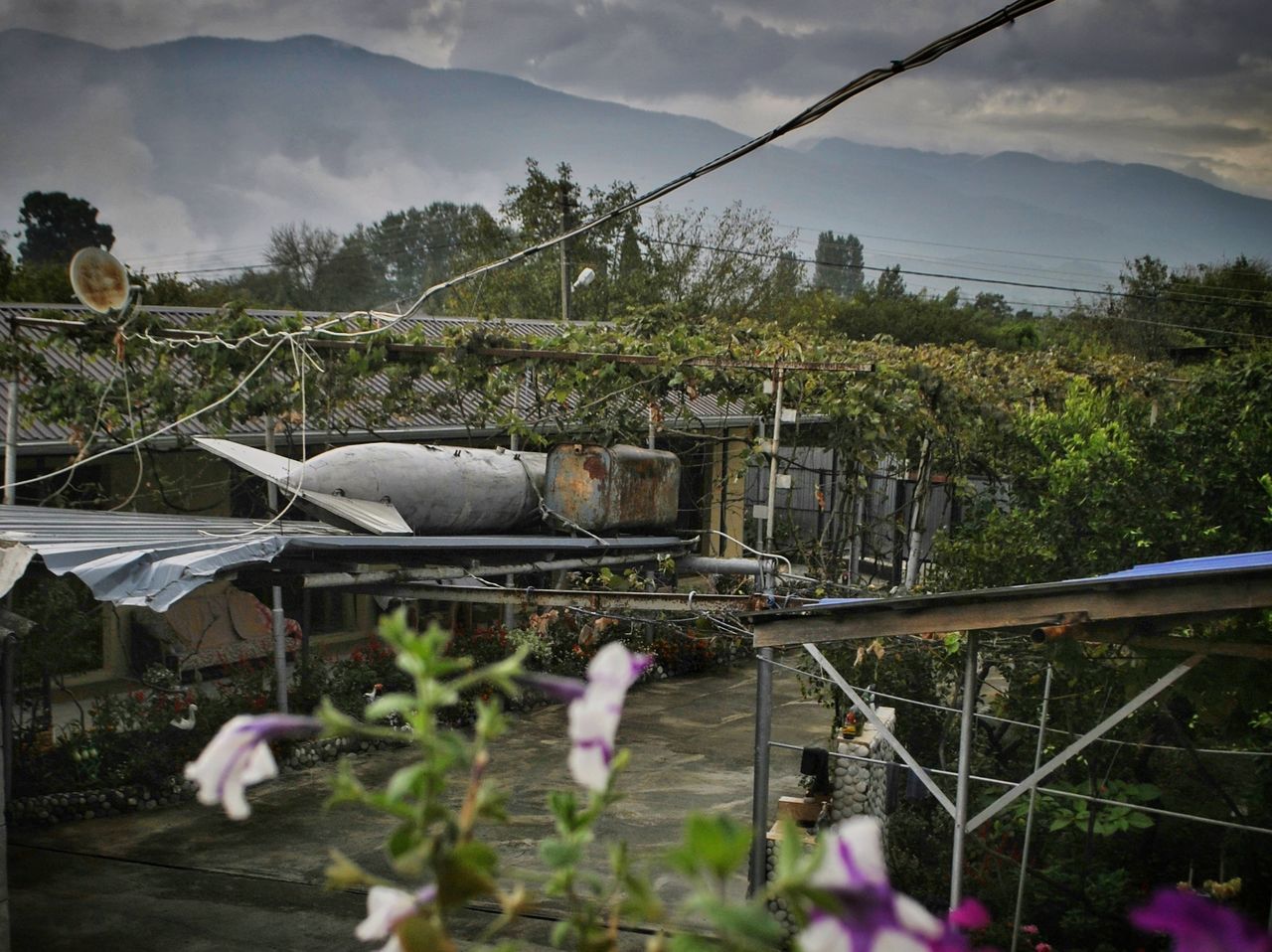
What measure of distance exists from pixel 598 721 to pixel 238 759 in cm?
46

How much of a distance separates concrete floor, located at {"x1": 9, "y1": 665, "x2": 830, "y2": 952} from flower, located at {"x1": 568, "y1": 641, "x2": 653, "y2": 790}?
4.82 meters

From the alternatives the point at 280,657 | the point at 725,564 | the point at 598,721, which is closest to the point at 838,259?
the point at 280,657

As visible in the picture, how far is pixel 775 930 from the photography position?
1199 mm

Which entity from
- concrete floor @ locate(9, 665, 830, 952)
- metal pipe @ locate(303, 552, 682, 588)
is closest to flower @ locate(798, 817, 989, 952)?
concrete floor @ locate(9, 665, 830, 952)

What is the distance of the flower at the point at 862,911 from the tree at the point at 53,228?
6904cm

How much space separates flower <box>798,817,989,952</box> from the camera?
1.22 meters

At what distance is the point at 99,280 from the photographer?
10273 mm

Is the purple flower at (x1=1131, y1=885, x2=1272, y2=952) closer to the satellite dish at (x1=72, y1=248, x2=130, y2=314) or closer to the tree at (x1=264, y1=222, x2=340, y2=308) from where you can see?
the satellite dish at (x1=72, y1=248, x2=130, y2=314)

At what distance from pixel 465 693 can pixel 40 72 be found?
213765 mm

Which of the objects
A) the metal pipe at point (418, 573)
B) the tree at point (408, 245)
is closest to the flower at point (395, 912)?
the metal pipe at point (418, 573)

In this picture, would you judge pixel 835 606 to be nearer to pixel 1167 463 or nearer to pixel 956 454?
pixel 1167 463

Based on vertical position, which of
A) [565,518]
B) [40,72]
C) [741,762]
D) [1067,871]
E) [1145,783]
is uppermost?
[40,72]

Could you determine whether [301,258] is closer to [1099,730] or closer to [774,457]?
[774,457]

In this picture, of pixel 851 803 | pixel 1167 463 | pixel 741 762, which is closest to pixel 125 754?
pixel 741 762
